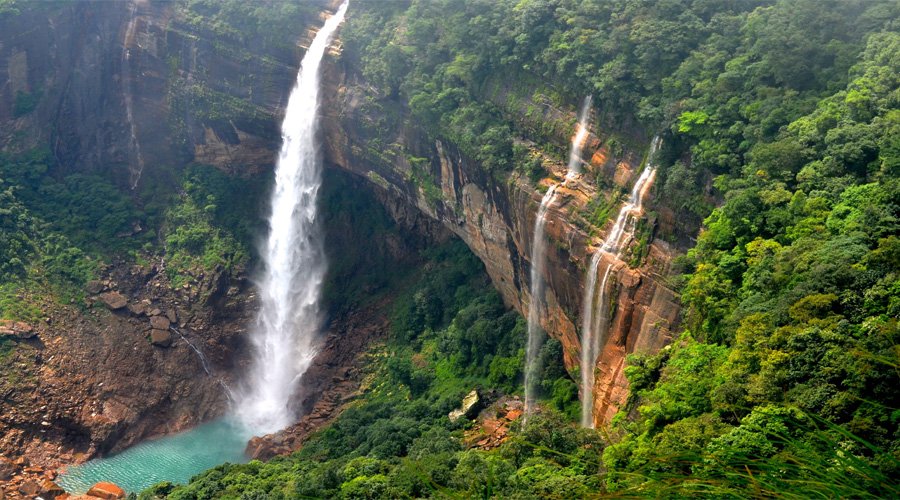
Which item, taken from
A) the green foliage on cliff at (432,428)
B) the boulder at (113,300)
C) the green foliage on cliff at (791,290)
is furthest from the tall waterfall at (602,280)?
the boulder at (113,300)

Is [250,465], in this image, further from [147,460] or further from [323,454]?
[147,460]

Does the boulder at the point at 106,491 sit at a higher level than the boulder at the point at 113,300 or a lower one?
lower

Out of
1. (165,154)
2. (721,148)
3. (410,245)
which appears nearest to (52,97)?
(165,154)

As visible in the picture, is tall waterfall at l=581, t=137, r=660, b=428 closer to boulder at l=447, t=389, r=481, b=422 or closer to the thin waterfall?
boulder at l=447, t=389, r=481, b=422

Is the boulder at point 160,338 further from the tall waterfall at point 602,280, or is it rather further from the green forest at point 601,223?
the tall waterfall at point 602,280

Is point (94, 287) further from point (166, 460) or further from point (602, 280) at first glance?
point (602, 280)

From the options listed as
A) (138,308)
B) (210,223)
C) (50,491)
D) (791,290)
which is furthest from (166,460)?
(791,290)
